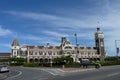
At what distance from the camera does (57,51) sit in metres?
148

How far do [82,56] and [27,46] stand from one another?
35222 millimetres

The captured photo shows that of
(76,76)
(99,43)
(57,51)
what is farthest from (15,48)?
(76,76)

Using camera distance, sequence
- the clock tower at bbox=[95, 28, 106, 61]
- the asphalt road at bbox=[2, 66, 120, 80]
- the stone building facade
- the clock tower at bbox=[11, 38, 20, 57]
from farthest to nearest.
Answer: the clock tower at bbox=[95, 28, 106, 61], the clock tower at bbox=[11, 38, 20, 57], the stone building facade, the asphalt road at bbox=[2, 66, 120, 80]

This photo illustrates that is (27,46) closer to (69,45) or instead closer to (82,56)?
(69,45)

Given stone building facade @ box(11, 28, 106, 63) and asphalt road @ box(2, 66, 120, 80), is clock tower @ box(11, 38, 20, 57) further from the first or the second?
asphalt road @ box(2, 66, 120, 80)

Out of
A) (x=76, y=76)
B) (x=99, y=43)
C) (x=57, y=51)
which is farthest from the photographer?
(x=99, y=43)

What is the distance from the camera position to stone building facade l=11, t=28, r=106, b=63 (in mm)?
141500

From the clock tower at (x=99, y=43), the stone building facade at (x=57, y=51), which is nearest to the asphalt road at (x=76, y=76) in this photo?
the stone building facade at (x=57, y=51)

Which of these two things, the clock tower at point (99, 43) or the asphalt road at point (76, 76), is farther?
the clock tower at point (99, 43)

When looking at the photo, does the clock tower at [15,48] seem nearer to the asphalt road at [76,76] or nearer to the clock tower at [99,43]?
the clock tower at [99,43]

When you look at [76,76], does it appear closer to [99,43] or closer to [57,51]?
[57,51]

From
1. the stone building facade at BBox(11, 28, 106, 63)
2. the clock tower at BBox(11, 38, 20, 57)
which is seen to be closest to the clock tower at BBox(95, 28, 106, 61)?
the stone building facade at BBox(11, 28, 106, 63)

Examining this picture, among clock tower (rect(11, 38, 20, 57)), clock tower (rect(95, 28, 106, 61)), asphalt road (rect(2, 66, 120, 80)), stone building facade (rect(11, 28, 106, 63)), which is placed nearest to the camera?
asphalt road (rect(2, 66, 120, 80))

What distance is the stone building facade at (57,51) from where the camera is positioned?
141500mm
